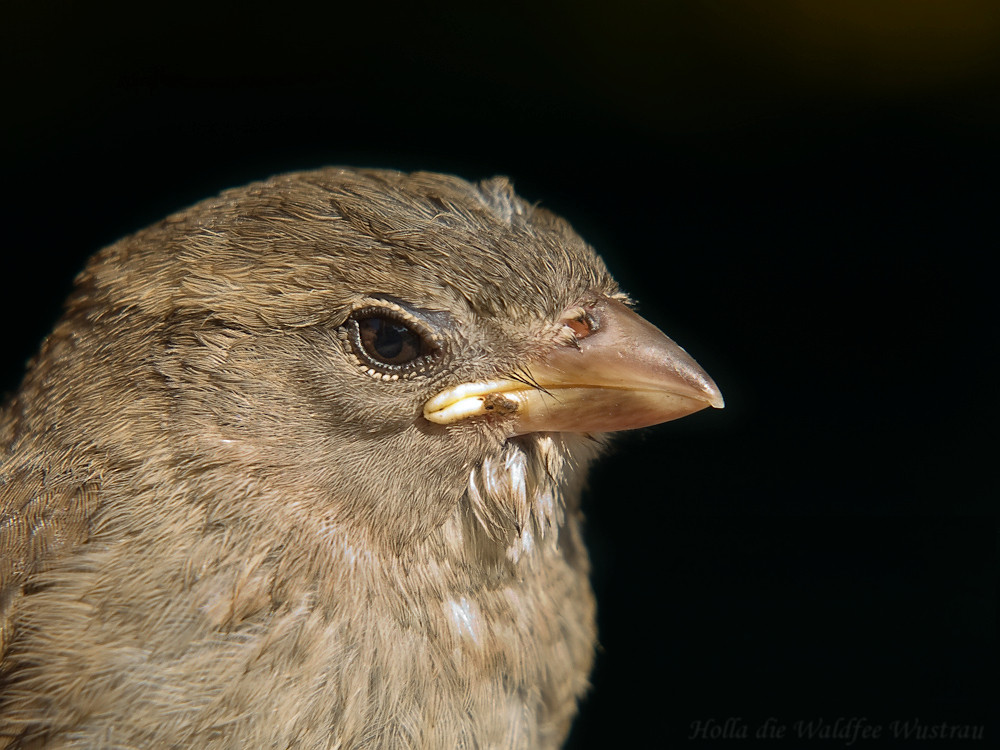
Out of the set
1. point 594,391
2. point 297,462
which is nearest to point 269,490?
point 297,462

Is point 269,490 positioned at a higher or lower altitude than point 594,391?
lower

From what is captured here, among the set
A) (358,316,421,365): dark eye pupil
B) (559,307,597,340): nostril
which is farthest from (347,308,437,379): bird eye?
(559,307,597,340): nostril

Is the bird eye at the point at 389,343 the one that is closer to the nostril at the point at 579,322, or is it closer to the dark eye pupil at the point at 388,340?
the dark eye pupil at the point at 388,340

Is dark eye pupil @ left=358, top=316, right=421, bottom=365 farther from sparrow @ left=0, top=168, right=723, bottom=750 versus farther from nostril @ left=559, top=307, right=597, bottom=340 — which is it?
nostril @ left=559, top=307, right=597, bottom=340

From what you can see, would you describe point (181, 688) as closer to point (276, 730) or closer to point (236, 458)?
point (276, 730)

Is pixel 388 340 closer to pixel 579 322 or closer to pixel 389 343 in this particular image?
pixel 389 343

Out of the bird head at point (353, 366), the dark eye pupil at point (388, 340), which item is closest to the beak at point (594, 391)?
the bird head at point (353, 366)
